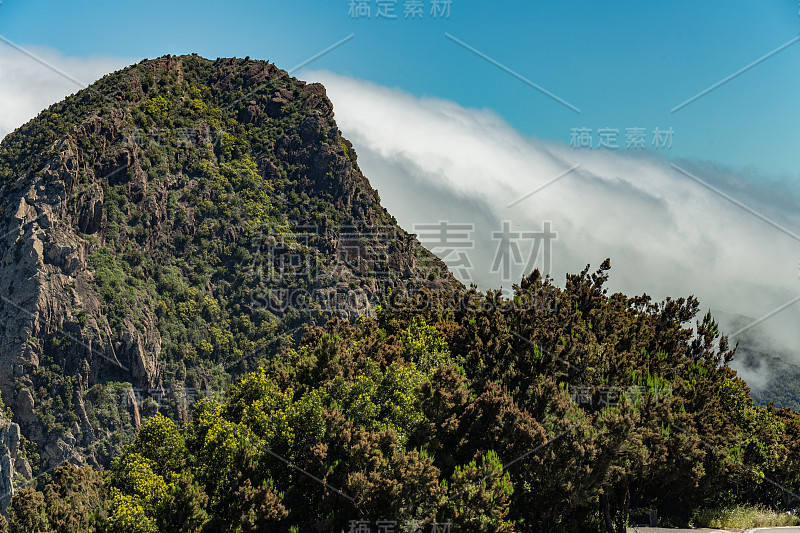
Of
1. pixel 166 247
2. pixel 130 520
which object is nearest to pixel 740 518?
pixel 130 520

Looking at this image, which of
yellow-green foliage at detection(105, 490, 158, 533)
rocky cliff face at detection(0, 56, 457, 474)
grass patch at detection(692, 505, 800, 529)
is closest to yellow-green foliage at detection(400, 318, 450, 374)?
grass patch at detection(692, 505, 800, 529)

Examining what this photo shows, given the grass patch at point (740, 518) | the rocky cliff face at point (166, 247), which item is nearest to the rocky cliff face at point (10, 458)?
the rocky cliff face at point (166, 247)

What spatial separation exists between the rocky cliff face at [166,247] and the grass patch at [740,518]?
10893cm

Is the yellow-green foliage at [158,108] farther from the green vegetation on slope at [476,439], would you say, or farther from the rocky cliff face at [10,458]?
the green vegetation on slope at [476,439]

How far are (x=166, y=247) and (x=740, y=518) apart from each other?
143014 millimetres

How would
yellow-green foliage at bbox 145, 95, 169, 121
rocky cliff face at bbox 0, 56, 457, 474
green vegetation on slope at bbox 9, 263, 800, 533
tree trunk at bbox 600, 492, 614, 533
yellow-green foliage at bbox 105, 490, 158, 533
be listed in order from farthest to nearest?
yellow-green foliage at bbox 145, 95, 169, 121 < rocky cliff face at bbox 0, 56, 457, 474 < tree trunk at bbox 600, 492, 614, 533 < yellow-green foliage at bbox 105, 490, 158, 533 < green vegetation on slope at bbox 9, 263, 800, 533

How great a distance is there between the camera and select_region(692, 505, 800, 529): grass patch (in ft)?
99.0

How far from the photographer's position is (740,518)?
30797 millimetres

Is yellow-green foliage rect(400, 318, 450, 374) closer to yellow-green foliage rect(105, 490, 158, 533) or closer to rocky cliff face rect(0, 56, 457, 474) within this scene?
yellow-green foliage rect(105, 490, 158, 533)

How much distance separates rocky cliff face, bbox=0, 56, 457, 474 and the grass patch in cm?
10893

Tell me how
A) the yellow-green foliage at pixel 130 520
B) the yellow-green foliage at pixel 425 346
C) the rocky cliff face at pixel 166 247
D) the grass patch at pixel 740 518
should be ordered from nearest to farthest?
the yellow-green foliage at pixel 130 520 → the grass patch at pixel 740 518 → the yellow-green foliage at pixel 425 346 → the rocky cliff face at pixel 166 247

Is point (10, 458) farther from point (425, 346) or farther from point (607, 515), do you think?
point (607, 515)

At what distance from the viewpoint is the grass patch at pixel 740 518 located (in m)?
30.2

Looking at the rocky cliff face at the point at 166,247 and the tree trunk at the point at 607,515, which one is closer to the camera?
the tree trunk at the point at 607,515
